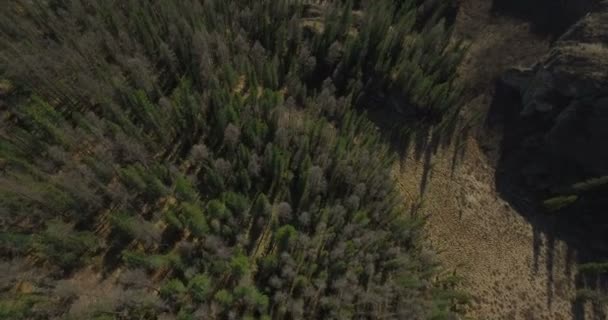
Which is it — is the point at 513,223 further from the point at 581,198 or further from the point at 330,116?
the point at 330,116

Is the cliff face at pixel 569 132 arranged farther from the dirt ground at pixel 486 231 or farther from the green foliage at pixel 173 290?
the green foliage at pixel 173 290

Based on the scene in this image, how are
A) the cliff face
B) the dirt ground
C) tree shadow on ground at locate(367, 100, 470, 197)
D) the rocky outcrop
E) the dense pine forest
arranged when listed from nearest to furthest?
the dense pine forest → the dirt ground → the rocky outcrop → the cliff face → tree shadow on ground at locate(367, 100, 470, 197)

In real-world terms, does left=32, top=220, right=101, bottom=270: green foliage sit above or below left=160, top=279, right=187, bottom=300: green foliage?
above

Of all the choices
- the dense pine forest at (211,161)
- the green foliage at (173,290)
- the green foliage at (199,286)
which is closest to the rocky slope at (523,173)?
the dense pine forest at (211,161)

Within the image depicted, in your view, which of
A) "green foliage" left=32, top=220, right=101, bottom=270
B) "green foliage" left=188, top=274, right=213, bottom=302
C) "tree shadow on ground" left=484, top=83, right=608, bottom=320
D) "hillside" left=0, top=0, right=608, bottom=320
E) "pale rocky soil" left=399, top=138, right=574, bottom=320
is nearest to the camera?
"green foliage" left=188, top=274, right=213, bottom=302

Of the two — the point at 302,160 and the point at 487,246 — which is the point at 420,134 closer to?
the point at 487,246

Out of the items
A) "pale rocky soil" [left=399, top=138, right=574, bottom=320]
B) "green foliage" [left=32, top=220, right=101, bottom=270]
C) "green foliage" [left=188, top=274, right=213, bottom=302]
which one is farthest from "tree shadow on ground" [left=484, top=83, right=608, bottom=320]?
"green foliage" [left=32, top=220, right=101, bottom=270]

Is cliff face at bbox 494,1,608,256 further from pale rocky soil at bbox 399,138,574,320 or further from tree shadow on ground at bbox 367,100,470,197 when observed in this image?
tree shadow on ground at bbox 367,100,470,197
